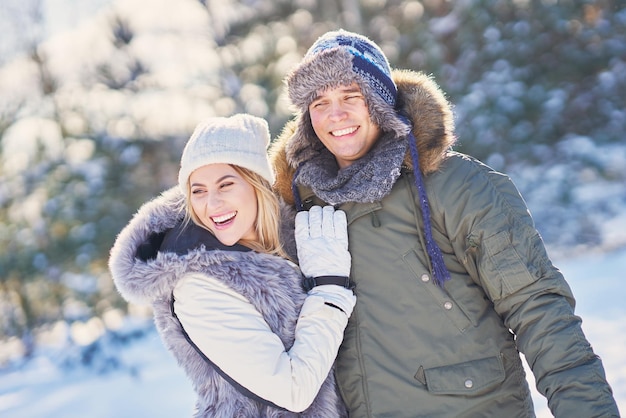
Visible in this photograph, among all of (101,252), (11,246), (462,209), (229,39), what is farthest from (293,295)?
(229,39)

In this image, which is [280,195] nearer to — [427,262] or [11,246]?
[427,262]

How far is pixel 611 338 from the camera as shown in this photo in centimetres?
435

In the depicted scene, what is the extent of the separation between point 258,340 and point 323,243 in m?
0.44

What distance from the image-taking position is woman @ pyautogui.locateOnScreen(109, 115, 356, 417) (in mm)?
2068

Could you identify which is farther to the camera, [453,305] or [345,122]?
[345,122]

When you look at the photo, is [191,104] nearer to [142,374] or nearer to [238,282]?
[142,374]

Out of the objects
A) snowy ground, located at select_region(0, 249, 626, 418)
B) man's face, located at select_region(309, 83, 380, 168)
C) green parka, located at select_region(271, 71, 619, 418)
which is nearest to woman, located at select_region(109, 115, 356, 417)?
green parka, located at select_region(271, 71, 619, 418)

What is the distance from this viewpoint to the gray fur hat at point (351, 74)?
241cm

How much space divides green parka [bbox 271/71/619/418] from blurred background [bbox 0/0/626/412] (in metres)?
3.90

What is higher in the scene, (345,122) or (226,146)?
(345,122)

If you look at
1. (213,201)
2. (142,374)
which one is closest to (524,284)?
(213,201)

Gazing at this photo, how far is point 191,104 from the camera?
683cm

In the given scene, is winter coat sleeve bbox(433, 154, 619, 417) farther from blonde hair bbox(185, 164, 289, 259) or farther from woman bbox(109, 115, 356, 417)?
blonde hair bbox(185, 164, 289, 259)

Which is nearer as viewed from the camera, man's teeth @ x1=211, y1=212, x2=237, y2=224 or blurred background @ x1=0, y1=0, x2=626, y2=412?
man's teeth @ x1=211, y1=212, x2=237, y2=224
